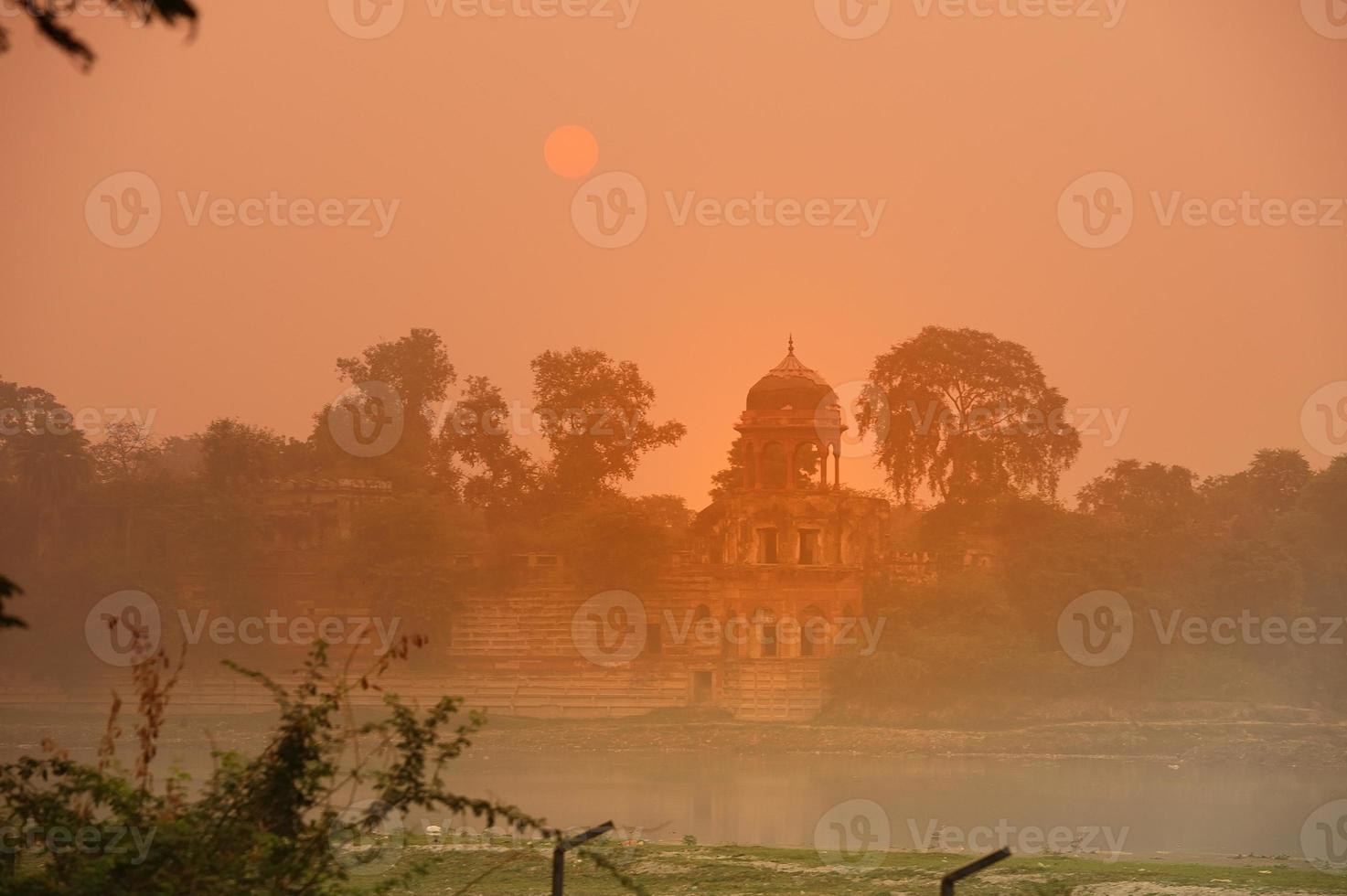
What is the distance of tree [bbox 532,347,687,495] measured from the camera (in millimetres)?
50031

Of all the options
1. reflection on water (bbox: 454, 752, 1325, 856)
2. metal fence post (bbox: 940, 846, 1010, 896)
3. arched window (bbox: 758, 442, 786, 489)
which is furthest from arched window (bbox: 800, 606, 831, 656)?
metal fence post (bbox: 940, 846, 1010, 896)

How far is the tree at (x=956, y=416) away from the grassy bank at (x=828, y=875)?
29.1m

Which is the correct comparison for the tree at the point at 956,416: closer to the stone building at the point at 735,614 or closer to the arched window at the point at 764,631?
the stone building at the point at 735,614

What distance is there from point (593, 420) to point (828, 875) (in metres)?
33.0

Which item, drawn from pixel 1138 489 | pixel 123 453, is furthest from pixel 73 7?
pixel 123 453

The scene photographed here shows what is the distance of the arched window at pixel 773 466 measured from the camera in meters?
43.5

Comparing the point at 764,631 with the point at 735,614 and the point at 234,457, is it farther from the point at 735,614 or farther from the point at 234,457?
the point at 234,457

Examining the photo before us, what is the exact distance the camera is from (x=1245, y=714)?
41000 millimetres

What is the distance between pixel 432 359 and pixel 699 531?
1278 centimetres

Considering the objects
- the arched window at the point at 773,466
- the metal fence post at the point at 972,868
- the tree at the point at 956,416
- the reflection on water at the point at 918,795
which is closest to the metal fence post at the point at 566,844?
the metal fence post at the point at 972,868

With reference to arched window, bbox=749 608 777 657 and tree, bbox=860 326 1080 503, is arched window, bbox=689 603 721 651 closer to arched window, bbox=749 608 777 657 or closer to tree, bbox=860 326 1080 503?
arched window, bbox=749 608 777 657

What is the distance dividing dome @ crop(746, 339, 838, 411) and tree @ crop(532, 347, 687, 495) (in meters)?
6.75

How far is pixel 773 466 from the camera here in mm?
43875

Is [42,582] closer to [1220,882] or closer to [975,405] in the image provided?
[975,405]
